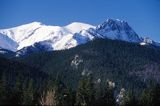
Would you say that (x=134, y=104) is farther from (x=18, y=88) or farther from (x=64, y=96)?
(x=18, y=88)

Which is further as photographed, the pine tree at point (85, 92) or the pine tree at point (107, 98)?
the pine tree at point (107, 98)

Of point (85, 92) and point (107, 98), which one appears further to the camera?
point (107, 98)

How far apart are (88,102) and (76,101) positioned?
4.12m

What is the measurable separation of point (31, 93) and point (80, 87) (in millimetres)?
16600

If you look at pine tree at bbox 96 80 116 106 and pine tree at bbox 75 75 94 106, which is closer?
pine tree at bbox 75 75 94 106

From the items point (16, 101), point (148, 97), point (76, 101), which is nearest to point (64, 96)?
point (76, 101)

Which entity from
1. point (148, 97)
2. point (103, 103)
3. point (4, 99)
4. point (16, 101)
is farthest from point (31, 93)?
point (148, 97)

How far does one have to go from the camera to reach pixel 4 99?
459ft

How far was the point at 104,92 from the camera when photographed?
579 feet

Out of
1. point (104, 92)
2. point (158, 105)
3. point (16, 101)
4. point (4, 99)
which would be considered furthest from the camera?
point (104, 92)

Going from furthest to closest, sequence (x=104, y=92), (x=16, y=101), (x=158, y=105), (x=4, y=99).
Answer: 1. (x=104, y=92)
2. (x=158, y=105)
3. (x=16, y=101)
4. (x=4, y=99)

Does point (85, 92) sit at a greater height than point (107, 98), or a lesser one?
greater

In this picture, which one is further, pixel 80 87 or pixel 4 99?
pixel 80 87

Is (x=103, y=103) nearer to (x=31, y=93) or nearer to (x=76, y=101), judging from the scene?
(x=76, y=101)
